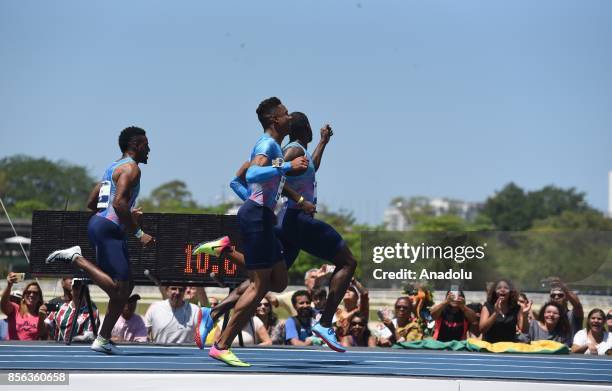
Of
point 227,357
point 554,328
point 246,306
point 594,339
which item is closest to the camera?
point 227,357

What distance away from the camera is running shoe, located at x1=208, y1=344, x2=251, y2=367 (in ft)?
36.2

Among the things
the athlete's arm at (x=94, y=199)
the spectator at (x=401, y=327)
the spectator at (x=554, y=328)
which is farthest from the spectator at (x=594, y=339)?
the athlete's arm at (x=94, y=199)

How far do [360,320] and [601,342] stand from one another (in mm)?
2728

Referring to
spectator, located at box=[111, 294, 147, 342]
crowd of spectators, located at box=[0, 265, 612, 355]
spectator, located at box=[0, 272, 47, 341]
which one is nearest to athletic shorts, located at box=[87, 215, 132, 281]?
crowd of spectators, located at box=[0, 265, 612, 355]

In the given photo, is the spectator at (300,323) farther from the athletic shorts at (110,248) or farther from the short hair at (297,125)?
the athletic shorts at (110,248)

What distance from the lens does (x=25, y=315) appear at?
50.2ft

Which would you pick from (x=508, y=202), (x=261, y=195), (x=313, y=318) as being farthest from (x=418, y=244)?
(x=508, y=202)

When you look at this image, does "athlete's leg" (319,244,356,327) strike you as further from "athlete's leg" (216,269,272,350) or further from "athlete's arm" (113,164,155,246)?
"athlete's arm" (113,164,155,246)

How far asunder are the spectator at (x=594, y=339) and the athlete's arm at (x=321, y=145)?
13.3 ft

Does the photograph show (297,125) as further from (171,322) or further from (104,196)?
(171,322)

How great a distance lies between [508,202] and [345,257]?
176 metres

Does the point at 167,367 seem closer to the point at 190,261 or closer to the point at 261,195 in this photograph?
the point at 261,195

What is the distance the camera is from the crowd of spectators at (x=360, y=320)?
577 inches

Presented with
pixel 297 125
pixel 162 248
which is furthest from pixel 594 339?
pixel 162 248
